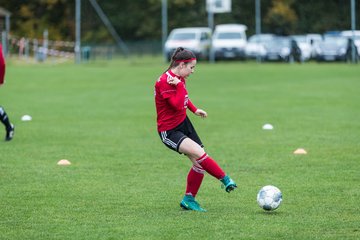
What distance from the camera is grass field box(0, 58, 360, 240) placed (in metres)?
8.03

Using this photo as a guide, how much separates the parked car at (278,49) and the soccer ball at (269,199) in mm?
42217

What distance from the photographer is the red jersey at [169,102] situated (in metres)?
8.68

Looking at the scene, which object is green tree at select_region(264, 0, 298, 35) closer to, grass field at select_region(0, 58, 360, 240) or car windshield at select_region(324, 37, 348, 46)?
car windshield at select_region(324, 37, 348, 46)

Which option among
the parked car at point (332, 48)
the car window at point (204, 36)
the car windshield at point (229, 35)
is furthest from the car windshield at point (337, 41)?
the car window at point (204, 36)

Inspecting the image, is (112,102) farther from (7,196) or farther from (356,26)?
(356,26)

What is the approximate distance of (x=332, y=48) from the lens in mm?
48344

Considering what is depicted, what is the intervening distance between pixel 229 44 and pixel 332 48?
6.39 metres

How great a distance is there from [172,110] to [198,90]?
67.8 feet

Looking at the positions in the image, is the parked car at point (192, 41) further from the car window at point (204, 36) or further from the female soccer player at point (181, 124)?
the female soccer player at point (181, 124)

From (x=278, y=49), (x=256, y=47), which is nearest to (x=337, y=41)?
(x=278, y=49)

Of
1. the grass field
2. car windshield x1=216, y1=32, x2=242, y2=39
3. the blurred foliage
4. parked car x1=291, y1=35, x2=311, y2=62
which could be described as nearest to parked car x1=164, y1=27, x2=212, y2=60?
car windshield x1=216, y1=32, x2=242, y2=39

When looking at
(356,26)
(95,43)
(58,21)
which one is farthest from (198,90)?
(58,21)

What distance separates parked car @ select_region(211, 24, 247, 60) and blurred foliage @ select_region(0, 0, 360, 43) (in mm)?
6232

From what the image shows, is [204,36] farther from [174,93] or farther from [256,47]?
[174,93]
